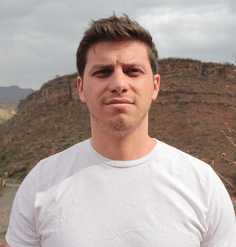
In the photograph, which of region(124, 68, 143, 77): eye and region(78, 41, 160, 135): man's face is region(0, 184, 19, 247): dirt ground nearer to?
region(78, 41, 160, 135): man's face

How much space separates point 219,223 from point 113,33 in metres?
1.44

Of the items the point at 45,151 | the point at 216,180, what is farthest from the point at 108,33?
the point at 45,151

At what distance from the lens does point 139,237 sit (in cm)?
125

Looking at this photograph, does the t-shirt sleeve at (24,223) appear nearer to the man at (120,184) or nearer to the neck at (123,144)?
the man at (120,184)

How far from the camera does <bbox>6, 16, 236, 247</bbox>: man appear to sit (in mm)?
1285

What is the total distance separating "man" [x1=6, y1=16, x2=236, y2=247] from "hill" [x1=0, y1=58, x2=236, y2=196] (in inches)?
609

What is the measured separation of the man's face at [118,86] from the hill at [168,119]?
1574 cm

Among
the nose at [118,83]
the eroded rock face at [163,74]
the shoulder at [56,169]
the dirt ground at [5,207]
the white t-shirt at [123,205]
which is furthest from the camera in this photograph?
the eroded rock face at [163,74]

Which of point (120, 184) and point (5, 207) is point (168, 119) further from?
point (120, 184)

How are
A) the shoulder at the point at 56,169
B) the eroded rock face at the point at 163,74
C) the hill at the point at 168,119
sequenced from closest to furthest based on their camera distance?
the shoulder at the point at 56,169 < the hill at the point at 168,119 < the eroded rock face at the point at 163,74

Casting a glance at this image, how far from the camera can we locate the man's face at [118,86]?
139cm

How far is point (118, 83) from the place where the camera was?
1379 millimetres

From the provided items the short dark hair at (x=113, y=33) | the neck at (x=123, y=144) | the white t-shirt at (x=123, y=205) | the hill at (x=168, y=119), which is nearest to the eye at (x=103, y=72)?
the short dark hair at (x=113, y=33)

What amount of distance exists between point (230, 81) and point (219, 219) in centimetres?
3922
